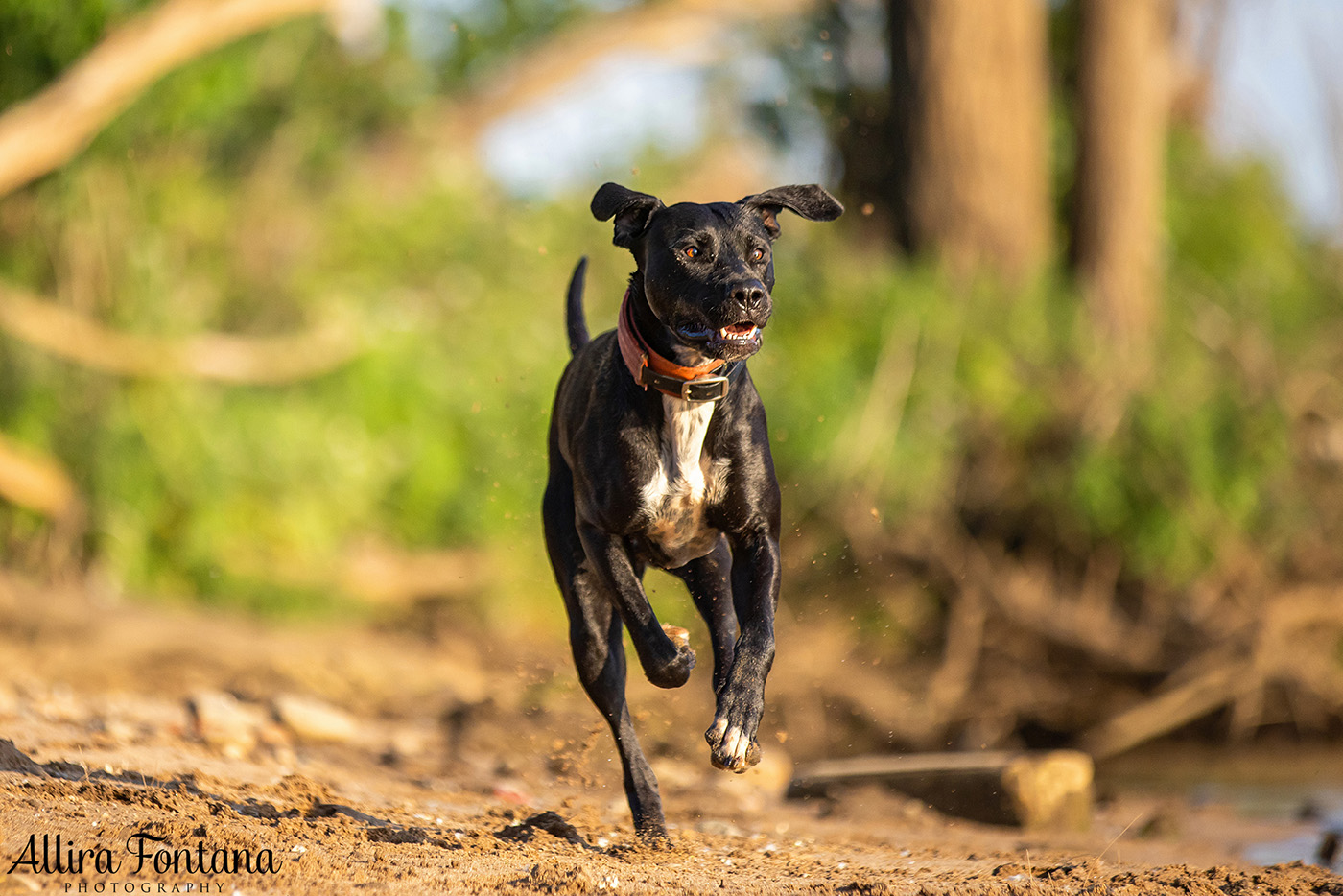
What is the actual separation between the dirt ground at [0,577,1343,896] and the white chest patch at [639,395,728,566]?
3.45 ft

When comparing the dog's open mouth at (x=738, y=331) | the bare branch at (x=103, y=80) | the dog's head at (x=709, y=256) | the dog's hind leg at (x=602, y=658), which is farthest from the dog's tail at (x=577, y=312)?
the bare branch at (x=103, y=80)

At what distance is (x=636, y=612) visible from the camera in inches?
153

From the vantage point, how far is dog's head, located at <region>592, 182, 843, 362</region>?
353cm

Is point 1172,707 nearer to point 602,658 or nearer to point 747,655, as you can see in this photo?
point 602,658

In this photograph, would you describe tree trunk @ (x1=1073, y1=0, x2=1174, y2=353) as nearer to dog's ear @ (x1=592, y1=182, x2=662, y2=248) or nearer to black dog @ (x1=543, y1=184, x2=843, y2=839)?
black dog @ (x1=543, y1=184, x2=843, y2=839)

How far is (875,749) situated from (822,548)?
1.50m

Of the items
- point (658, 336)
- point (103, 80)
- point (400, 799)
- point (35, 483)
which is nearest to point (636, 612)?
point (658, 336)

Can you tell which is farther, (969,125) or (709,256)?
(969,125)

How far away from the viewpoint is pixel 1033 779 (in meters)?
5.84

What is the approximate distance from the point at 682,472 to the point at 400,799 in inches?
80.7

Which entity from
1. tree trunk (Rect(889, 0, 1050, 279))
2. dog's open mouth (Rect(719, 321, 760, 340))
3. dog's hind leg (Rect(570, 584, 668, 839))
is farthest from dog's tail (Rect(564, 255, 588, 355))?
tree trunk (Rect(889, 0, 1050, 279))

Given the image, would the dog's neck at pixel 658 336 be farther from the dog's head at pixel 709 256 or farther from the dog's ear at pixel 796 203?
the dog's ear at pixel 796 203

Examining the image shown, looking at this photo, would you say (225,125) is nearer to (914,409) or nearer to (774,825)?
(914,409)

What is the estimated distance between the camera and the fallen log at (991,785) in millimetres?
5801
